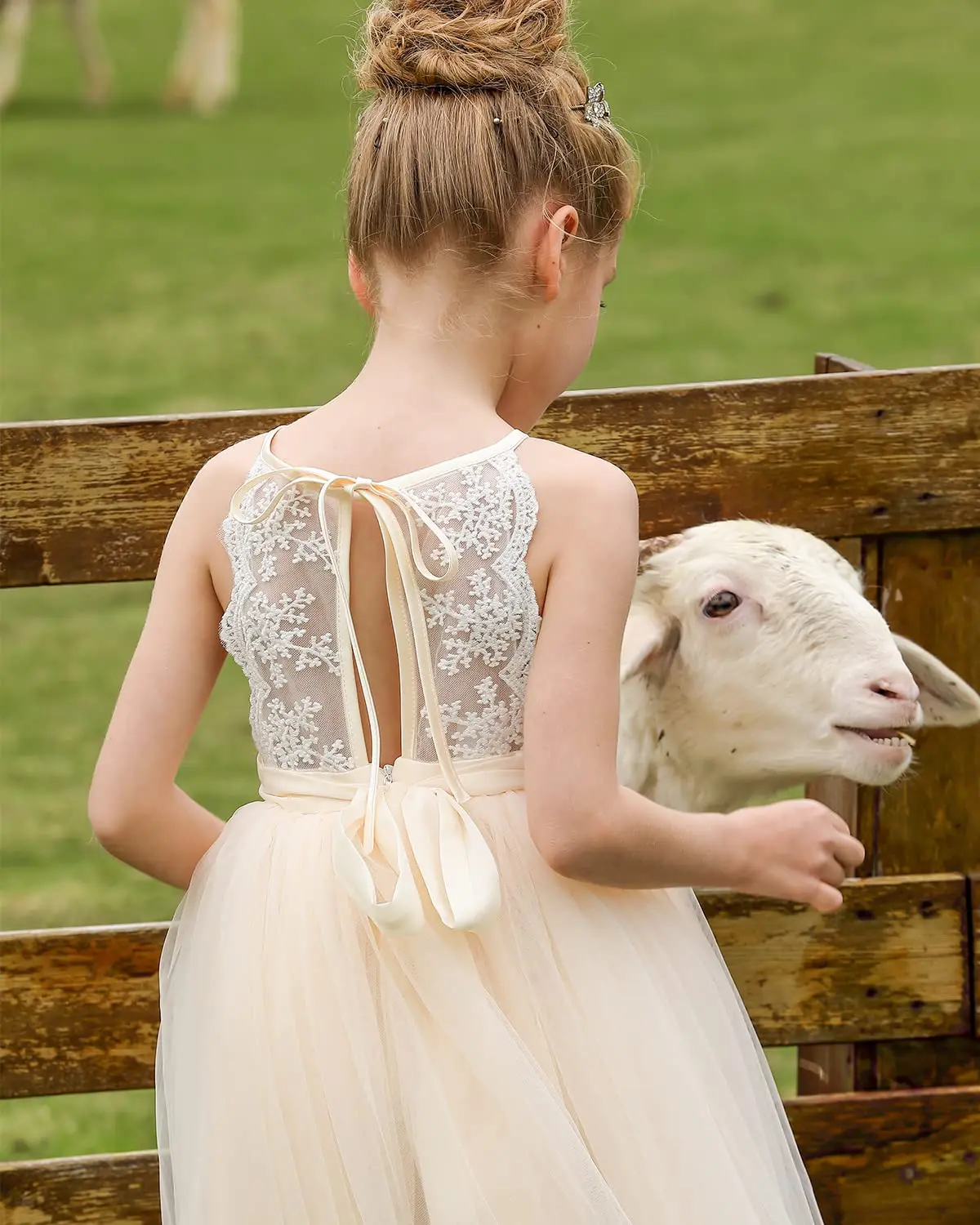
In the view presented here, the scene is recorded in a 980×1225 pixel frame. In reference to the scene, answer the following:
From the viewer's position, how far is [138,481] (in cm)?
216

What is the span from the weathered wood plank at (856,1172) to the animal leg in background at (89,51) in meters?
15.0

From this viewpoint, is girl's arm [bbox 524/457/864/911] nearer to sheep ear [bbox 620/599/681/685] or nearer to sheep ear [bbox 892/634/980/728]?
sheep ear [bbox 620/599/681/685]

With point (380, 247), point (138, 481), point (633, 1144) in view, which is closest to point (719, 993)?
point (633, 1144)

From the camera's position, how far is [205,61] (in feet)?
53.2

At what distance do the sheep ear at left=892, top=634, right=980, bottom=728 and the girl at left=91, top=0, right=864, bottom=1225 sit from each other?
0.65 metres

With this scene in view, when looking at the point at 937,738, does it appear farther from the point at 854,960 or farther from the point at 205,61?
the point at 205,61

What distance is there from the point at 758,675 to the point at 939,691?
26 centimetres

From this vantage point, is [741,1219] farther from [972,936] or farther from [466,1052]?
[972,936]

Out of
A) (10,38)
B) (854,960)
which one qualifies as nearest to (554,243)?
(854,960)

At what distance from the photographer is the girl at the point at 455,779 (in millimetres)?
1455

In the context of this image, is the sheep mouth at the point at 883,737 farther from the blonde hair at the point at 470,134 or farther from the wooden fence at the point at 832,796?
the blonde hair at the point at 470,134

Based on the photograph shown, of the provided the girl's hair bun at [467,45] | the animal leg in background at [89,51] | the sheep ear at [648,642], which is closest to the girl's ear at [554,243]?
the girl's hair bun at [467,45]

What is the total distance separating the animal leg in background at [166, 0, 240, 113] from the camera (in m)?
15.6

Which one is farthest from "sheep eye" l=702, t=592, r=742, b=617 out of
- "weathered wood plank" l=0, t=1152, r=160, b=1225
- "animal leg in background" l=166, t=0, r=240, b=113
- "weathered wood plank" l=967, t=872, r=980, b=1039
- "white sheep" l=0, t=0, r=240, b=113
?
"animal leg in background" l=166, t=0, r=240, b=113
